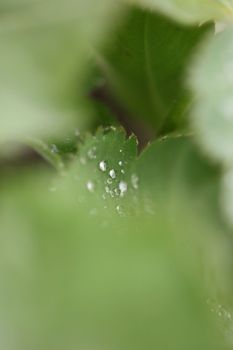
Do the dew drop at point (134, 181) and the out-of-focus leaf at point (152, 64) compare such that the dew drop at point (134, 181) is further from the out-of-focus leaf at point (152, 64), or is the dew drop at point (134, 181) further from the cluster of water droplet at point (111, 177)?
the out-of-focus leaf at point (152, 64)

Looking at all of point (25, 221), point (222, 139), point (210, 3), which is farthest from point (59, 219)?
point (210, 3)

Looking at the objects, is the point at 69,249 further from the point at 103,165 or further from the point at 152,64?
the point at 152,64

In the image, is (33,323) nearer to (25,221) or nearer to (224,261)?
(25,221)

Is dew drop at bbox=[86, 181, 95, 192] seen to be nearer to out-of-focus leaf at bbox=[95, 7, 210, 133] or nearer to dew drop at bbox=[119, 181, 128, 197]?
dew drop at bbox=[119, 181, 128, 197]

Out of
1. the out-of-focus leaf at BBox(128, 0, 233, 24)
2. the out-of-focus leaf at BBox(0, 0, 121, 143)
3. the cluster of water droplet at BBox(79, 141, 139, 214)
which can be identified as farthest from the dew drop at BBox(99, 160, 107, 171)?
the out-of-focus leaf at BBox(0, 0, 121, 143)

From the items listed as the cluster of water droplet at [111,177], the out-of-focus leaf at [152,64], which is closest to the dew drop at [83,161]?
the cluster of water droplet at [111,177]

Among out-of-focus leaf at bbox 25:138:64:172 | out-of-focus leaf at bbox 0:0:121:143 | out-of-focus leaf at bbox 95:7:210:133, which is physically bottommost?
out-of-focus leaf at bbox 0:0:121:143

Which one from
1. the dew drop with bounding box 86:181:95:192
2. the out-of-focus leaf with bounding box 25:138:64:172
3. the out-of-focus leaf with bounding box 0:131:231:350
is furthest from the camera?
the out-of-focus leaf with bounding box 25:138:64:172
